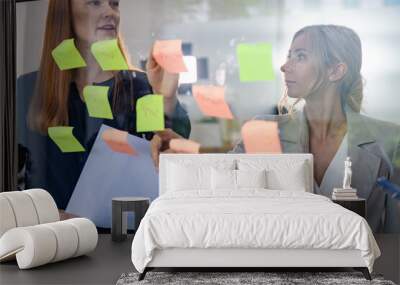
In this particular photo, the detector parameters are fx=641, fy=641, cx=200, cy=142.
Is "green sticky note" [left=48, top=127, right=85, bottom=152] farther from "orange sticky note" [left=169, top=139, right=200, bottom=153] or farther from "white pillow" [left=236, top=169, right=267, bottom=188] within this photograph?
"white pillow" [left=236, top=169, right=267, bottom=188]

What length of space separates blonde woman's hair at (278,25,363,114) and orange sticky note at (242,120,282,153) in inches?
24.9

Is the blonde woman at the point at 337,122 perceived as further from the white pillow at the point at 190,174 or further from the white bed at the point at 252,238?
the white bed at the point at 252,238

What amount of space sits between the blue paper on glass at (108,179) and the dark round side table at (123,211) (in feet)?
1.75

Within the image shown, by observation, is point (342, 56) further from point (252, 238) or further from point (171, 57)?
point (252, 238)

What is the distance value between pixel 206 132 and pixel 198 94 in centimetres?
41

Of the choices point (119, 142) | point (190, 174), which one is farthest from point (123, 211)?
point (119, 142)

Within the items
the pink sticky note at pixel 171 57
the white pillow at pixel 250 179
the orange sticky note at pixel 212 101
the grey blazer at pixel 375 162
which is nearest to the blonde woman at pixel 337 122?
the grey blazer at pixel 375 162

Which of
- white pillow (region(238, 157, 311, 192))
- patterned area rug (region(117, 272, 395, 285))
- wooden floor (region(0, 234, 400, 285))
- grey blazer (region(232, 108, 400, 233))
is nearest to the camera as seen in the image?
patterned area rug (region(117, 272, 395, 285))

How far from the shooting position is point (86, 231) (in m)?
5.19

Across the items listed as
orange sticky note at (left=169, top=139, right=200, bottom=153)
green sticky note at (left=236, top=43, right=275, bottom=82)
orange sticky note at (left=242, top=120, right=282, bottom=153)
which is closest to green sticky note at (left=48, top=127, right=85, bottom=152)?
orange sticky note at (left=169, top=139, right=200, bottom=153)

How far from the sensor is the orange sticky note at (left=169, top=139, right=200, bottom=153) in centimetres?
682

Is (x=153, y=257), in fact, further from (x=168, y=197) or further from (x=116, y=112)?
(x=116, y=112)

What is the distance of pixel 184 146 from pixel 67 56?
5.21 feet

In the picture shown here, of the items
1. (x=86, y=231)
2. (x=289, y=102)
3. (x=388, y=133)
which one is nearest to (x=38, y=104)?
(x=86, y=231)
